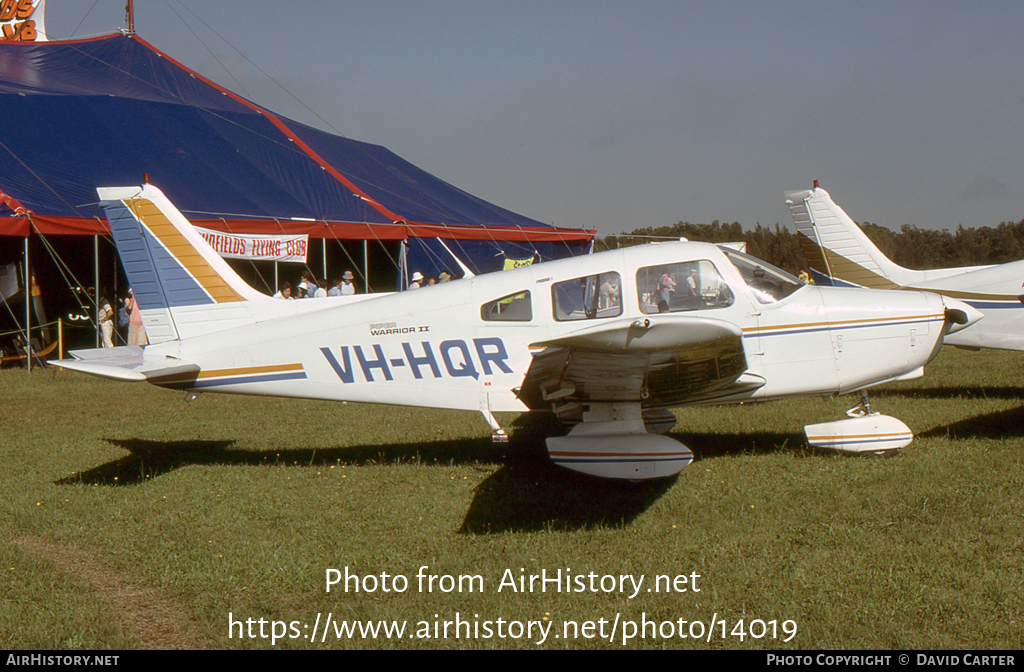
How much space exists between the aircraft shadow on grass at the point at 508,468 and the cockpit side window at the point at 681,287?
1.51m

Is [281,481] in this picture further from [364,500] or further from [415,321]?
[415,321]

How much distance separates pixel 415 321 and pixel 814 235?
685 centimetres

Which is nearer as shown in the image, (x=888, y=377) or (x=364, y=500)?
(x=364, y=500)

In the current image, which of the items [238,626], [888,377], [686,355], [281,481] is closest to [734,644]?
[686,355]

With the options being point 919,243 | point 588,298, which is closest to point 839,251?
point 588,298

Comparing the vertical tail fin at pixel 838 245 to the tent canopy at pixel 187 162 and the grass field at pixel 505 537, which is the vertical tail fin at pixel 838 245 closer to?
the grass field at pixel 505 537

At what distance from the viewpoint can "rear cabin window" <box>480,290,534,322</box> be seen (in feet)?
20.5

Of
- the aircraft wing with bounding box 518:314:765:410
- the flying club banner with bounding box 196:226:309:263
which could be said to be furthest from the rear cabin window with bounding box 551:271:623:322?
the flying club banner with bounding box 196:226:309:263

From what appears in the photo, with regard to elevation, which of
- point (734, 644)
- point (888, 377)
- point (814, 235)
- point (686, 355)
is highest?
point (814, 235)

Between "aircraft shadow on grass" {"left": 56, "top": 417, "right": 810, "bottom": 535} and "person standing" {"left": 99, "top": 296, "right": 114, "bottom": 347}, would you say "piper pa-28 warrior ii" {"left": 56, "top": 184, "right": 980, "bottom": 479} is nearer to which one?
"aircraft shadow on grass" {"left": 56, "top": 417, "right": 810, "bottom": 535}

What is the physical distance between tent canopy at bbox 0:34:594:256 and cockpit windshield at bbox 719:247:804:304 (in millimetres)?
12247

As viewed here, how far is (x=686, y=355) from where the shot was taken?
5141mm
